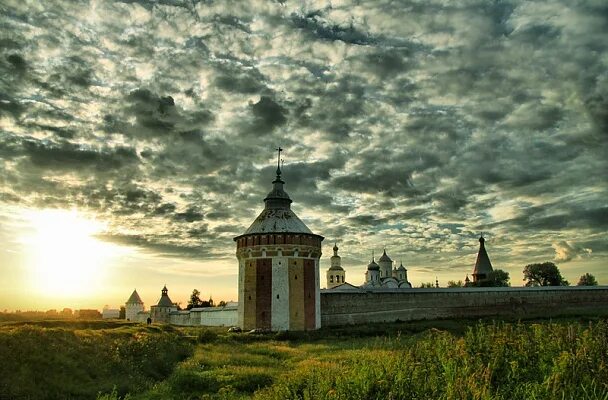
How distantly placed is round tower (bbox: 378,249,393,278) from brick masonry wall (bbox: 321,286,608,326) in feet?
87.5

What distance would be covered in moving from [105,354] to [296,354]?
23.5ft

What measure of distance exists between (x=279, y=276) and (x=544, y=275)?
50.3 meters

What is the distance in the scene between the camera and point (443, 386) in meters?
7.21

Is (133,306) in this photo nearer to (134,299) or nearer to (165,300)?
(134,299)

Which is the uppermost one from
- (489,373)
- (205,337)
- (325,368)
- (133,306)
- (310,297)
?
(310,297)

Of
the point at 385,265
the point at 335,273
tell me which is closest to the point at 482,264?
the point at 385,265

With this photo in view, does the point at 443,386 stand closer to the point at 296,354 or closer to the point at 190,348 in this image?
the point at 296,354

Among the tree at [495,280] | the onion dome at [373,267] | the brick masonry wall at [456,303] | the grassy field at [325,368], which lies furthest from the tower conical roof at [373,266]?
the grassy field at [325,368]

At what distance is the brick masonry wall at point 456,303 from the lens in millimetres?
34438

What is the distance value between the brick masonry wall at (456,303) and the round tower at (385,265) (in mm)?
26682

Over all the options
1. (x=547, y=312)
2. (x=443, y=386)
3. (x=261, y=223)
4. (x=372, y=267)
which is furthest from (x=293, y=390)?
(x=372, y=267)

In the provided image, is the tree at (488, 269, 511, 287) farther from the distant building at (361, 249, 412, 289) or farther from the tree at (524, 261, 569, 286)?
the distant building at (361, 249, 412, 289)

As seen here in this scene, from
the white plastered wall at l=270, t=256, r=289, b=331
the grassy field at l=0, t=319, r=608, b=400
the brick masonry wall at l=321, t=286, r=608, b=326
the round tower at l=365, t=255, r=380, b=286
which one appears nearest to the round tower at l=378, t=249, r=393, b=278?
the round tower at l=365, t=255, r=380, b=286

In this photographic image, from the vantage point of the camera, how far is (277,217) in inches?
1298
